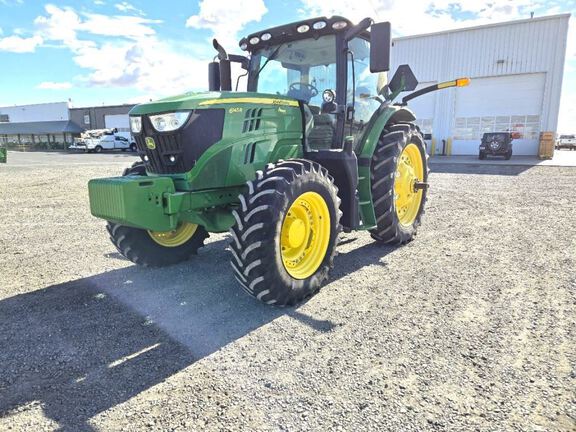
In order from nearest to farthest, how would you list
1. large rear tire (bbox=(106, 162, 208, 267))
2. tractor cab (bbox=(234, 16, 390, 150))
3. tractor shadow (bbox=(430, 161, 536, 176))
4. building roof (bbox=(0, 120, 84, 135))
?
1. large rear tire (bbox=(106, 162, 208, 267))
2. tractor cab (bbox=(234, 16, 390, 150))
3. tractor shadow (bbox=(430, 161, 536, 176))
4. building roof (bbox=(0, 120, 84, 135))

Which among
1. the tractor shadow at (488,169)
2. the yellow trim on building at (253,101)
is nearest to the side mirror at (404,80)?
the yellow trim on building at (253,101)

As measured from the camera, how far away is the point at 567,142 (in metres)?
36.8

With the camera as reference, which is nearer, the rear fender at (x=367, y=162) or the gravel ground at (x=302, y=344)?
the gravel ground at (x=302, y=344)

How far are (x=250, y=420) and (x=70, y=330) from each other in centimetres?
185

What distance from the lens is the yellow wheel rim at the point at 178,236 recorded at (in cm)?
464

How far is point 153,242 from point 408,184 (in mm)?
3476

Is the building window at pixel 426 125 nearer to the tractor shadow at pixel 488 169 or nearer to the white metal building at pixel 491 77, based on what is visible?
the white metal building at pixel 491 77

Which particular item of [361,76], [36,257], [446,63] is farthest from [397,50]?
[36,257]

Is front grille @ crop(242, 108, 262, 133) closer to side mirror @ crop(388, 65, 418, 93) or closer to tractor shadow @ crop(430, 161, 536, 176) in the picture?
side mirror @ crop(388, 65, 418, 93)

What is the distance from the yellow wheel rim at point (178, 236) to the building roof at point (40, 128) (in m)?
53.6

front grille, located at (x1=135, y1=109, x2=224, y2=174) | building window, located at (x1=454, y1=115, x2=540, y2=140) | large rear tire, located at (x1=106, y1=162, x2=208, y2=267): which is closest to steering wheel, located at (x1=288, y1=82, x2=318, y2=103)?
front grille, located at (x1=135, y1=109, x2=224, y2=174)

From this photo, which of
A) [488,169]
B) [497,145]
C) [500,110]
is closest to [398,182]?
[488,169]

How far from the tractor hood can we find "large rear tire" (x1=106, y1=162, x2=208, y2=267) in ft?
2.63

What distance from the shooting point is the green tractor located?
336 centimetres
